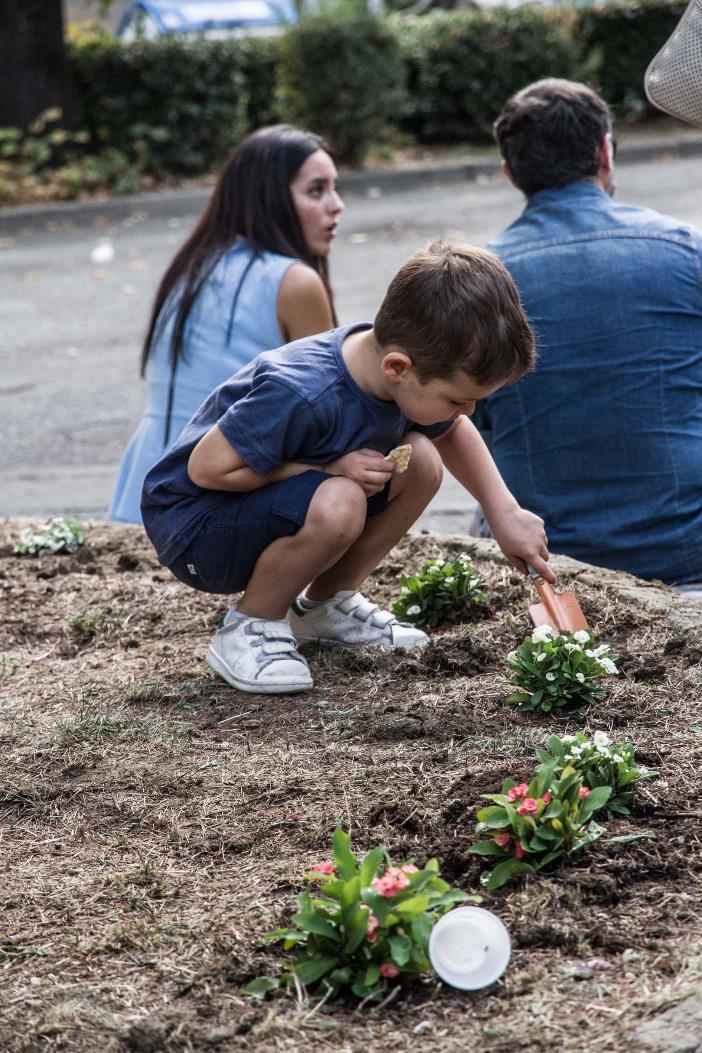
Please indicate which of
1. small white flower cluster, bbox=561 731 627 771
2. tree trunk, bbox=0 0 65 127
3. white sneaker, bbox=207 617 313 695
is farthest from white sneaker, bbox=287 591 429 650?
tree trunk, bbox=0 0 65 127

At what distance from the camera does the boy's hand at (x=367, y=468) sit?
2.85 meters

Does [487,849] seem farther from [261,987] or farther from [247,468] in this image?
[247,468]

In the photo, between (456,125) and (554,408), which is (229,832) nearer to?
(554,408)

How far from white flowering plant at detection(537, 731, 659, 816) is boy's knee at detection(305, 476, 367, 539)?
77 centimetres

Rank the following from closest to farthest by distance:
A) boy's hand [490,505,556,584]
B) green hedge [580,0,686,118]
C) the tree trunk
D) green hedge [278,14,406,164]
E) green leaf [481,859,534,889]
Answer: green leaf [481,859,534,889], boy's hand [490,505,556,584], the tree trunk, green hedge [278,14,406,164], green hedge [580,0,686,118]

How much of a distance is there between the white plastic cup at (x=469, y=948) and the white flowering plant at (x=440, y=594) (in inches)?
57.9

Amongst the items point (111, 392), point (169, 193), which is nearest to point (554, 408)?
point (111, 392)

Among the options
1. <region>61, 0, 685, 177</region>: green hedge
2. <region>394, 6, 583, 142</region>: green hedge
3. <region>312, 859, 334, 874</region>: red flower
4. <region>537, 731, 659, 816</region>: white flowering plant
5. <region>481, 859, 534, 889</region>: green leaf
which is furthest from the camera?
<region>394, 6, 583, 142</region>: green hedge

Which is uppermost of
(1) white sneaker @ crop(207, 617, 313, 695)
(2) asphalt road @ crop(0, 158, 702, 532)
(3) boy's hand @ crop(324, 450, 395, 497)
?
(3) boy's hand @ crop(324, 450, 395, 497)

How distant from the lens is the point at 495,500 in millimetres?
3023

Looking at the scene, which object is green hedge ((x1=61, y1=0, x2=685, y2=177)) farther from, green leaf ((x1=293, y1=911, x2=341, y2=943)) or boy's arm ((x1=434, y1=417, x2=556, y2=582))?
green leaf ((x1=293, y1=911, x2=341, y2=943))

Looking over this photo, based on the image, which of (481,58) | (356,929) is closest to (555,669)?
(356,929)

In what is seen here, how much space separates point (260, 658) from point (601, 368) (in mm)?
1228

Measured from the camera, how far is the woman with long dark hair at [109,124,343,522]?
4.02m
